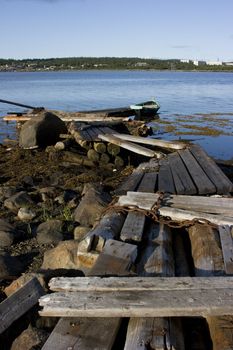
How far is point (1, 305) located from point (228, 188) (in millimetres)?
4846

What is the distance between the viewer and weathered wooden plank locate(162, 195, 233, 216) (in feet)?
19.5

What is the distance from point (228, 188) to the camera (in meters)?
7.69

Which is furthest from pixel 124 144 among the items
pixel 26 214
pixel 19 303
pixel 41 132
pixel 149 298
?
pixel 149 298

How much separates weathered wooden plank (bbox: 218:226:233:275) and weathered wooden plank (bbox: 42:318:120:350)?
128 cm

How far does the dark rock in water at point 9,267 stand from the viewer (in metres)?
5.79

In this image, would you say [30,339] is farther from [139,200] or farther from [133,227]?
[139,200]

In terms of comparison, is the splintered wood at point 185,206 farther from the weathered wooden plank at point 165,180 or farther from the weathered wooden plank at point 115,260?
the weathered wooden plank at point 115,260

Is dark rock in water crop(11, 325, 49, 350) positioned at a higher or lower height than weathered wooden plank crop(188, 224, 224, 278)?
lower

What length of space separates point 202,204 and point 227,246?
1587mm

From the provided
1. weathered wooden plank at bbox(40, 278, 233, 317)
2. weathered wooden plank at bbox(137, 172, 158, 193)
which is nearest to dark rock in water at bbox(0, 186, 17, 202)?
weathered wooden plank at bbox(137, 172, 158, 193)

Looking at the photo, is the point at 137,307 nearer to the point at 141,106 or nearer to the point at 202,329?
the point at 202,329

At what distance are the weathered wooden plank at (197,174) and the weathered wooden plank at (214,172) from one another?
95 mm

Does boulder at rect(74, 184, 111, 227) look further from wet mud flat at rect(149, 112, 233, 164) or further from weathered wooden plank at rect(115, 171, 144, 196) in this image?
wet mud flat at rect(149, 112, 233, 164)

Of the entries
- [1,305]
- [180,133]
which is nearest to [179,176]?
[1,305]
